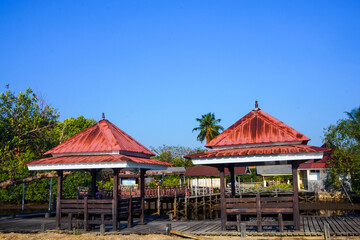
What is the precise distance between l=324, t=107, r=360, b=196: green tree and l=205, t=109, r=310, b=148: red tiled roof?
17365 mm

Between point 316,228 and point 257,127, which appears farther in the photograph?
point 257,127

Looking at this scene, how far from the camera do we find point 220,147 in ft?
56.9

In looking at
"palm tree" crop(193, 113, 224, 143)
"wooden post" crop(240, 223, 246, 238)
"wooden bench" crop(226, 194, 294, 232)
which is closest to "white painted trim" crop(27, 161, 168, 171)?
"wooden bench" crop(226, 194, 294, 232)

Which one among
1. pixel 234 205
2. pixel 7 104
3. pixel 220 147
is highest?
pixel 7 104

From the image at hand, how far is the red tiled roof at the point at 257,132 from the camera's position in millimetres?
16484

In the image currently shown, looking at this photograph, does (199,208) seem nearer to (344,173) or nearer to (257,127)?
(344,173)

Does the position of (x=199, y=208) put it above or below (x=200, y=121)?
below

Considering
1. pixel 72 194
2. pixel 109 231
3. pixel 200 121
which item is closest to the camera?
pixel 109 231

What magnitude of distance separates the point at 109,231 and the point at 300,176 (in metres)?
37.0

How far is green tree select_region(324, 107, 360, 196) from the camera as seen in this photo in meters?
31.4

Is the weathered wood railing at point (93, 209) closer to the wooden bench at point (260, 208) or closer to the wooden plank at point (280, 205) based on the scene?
→ the wooden bench at point (260, 208)

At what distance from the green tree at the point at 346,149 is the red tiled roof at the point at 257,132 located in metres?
17.4

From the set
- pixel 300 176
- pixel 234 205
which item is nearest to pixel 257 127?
pixel 234 205

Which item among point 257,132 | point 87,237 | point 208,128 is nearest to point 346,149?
point 257,132
